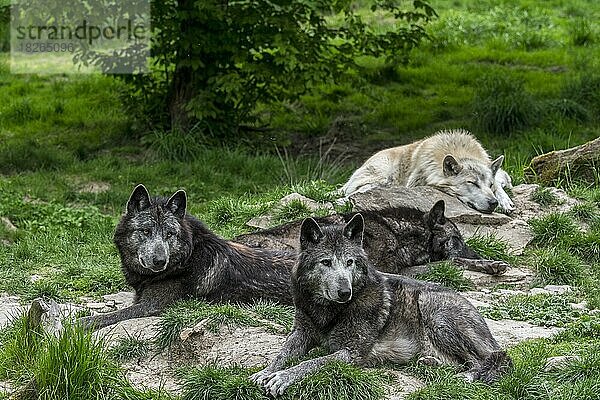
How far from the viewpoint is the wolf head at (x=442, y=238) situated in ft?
31.9

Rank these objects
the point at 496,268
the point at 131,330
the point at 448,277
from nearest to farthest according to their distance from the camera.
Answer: the point at 131,330 → the point at 448,277 → the point at 496,268

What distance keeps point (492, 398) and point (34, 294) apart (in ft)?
15.2

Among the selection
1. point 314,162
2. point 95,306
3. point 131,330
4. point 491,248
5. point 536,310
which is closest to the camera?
point 131,330

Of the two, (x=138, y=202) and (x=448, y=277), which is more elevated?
(x=138, y=202)

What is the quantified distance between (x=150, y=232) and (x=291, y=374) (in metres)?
2.49

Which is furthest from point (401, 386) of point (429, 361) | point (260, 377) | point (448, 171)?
point (448, 171)

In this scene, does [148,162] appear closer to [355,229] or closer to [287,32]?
[287,32]

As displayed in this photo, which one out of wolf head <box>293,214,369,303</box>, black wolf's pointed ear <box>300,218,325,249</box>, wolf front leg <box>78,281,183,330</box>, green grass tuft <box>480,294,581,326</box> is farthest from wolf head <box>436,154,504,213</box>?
black wolf's pointed ear <box>300,218,325,249</box>

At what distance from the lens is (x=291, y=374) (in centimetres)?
615

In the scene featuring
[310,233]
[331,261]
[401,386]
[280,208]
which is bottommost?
[280,208]

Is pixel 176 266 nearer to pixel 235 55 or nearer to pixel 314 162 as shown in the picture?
pixel 314 162

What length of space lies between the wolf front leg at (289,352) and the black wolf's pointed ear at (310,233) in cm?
64

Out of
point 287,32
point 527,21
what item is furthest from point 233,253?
point 527,21

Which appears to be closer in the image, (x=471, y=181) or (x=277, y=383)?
(x=277, y=383)
